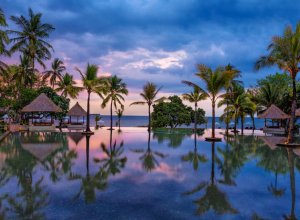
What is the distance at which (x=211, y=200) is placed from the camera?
5.70 meters

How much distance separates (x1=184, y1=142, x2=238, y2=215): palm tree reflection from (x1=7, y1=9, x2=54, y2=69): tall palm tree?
29.3m

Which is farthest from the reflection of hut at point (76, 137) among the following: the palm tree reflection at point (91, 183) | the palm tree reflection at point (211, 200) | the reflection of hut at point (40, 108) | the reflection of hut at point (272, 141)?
the reflection of hut at point (272, 141)

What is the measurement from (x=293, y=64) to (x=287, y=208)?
40.8 feet

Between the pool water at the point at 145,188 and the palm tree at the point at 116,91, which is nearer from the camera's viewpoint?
the pool water at the point at 145,188

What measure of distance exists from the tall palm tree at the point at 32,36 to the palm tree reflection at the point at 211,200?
29343 mm

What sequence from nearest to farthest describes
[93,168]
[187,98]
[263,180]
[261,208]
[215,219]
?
[215,219] < [261,208] < [263,180] < [93,168] < [187,98]

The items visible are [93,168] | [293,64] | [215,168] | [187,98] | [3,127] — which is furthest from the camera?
[187,98]

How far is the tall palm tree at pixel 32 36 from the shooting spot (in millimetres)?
30609

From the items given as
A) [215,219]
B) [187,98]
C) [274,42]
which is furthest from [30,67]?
[215,219]

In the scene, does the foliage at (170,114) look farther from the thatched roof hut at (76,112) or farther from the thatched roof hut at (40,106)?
the thatched roof hut at (40,106)

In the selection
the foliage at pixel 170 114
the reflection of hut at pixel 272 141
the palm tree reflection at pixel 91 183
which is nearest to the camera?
the palm tree reflection at pixel 91 183

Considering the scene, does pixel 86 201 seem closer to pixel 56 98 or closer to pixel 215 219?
pixel 215 219

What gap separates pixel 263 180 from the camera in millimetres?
7664

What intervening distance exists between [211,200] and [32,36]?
102ft
